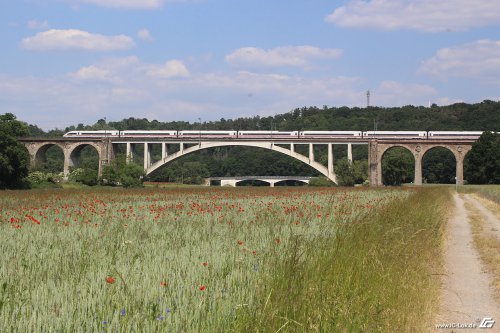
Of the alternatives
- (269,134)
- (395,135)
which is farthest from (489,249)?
(395,135)

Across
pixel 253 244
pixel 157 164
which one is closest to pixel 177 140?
pixel 157 164

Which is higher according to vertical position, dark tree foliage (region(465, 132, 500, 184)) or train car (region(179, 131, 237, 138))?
train car (region(179, 131, 237, 138))

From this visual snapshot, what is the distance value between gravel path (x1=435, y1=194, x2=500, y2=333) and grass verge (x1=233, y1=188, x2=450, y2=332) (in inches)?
8.5

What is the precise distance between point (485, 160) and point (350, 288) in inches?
3825

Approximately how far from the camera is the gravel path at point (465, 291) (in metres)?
7.94

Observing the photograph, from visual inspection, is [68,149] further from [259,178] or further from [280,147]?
[259,178]

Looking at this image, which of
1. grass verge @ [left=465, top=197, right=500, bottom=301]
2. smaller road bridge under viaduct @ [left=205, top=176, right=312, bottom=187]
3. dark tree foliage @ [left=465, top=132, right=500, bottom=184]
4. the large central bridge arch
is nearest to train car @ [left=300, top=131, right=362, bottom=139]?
the large central bridge arch

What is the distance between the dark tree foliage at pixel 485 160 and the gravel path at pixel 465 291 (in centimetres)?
8565

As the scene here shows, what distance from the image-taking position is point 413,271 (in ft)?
30.6

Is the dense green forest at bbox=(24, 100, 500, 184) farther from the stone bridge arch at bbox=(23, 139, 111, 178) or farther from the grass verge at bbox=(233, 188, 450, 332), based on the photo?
the grass verge at bbox=(233, 188, 450, 332)

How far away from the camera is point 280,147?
102 meters

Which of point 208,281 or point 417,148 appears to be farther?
point 417,148

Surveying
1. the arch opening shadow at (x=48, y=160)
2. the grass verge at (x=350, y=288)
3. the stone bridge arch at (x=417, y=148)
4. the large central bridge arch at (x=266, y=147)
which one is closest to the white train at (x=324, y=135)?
the large central bridge arch at (x=266, y=147)

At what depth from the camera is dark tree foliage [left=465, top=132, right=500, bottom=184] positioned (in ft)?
315
